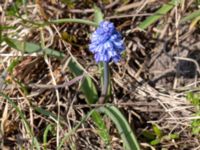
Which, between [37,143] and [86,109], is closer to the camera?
[37,143]

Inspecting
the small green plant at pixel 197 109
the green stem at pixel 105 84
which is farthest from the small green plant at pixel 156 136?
the green stem at pixel 105 84

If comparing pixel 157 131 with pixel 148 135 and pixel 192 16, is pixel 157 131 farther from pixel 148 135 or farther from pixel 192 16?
pixel 192 16

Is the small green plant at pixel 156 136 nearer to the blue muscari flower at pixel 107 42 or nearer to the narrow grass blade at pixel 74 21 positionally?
the blue muscari flower at pixel 107 42

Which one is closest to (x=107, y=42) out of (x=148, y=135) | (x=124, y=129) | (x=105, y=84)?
(x=105, y=84)

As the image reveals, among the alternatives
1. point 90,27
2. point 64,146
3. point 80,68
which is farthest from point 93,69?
point 64,146

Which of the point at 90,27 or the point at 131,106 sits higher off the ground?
the point at 90,27

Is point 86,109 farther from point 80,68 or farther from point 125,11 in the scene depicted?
point 125,11

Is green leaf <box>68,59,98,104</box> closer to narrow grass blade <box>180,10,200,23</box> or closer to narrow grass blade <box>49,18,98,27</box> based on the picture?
narrow grass blade <box>49,18,98,27</box>
